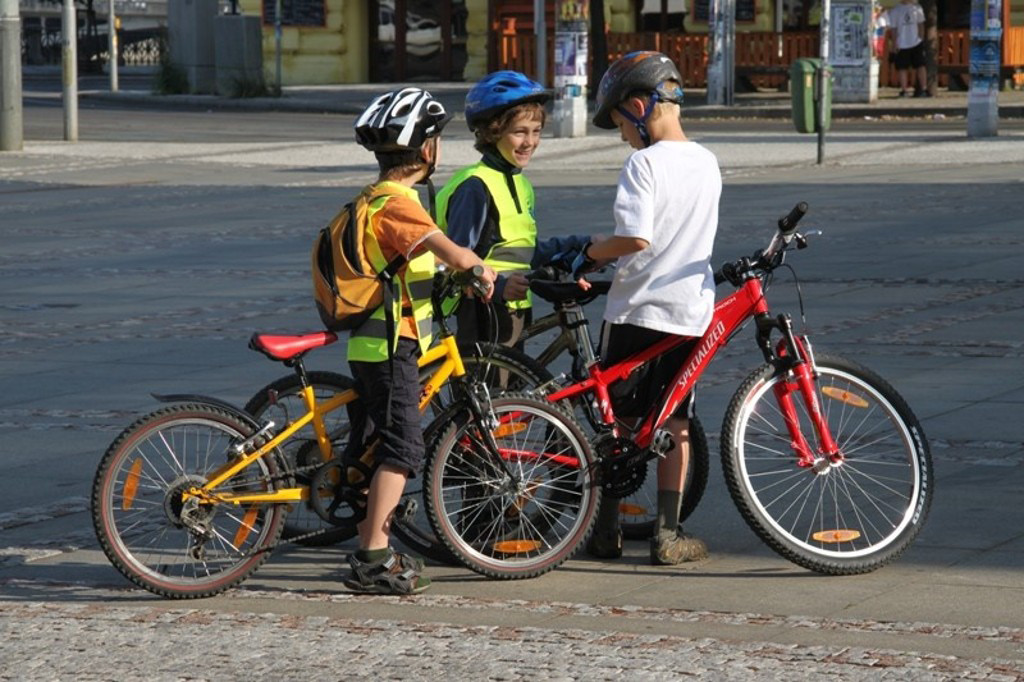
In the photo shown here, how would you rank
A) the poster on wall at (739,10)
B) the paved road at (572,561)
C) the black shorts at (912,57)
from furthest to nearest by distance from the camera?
the poster on wall at (739,10) < the black shorts at (912,57) < the paved road at (572,561)

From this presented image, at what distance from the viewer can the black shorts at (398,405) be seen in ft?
20.4

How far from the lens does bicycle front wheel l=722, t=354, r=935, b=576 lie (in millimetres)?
6328

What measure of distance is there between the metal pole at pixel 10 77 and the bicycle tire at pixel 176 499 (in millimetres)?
22011

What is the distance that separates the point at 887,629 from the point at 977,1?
2300 cm

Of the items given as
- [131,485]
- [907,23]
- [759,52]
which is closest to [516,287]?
[131,485]

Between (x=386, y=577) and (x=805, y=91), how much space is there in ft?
57.4

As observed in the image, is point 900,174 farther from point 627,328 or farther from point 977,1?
point 627,328

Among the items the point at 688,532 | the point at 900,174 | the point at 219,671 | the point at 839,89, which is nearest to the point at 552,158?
the point at 900,174

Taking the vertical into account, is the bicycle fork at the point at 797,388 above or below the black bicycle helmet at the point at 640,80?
below

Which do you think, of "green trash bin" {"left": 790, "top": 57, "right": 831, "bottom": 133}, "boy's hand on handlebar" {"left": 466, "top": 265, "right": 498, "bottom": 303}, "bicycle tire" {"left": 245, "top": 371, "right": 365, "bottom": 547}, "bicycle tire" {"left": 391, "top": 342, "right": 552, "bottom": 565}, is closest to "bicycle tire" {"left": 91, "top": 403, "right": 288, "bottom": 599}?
"bicycle tire" {"left": 245, "top": 371, "right": 365, "bottom": 547}

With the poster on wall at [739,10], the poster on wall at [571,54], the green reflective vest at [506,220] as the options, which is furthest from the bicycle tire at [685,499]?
the poster on wall at [739,10]

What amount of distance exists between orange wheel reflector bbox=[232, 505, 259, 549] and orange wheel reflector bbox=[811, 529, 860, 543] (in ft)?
5.59

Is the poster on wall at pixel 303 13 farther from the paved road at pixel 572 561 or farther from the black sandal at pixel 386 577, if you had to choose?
the black sandal at pixel 386 577

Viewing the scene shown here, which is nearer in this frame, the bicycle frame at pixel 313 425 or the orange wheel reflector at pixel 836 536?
the bicycle frame at pixel 313 425
